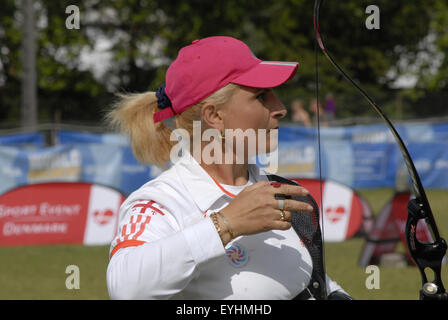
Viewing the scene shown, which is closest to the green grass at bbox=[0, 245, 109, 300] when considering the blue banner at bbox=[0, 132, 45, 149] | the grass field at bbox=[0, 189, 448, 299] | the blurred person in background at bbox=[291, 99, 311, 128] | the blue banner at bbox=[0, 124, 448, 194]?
the grass field at bbox=[0, 189, 448, 299]

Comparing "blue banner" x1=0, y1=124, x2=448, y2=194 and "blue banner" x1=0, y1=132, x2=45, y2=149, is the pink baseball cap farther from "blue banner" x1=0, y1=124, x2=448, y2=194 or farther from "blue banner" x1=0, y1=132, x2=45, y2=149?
"blue banner" x1=0, y1=132, x2=45, y2=149

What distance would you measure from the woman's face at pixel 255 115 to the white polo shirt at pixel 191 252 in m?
0.19

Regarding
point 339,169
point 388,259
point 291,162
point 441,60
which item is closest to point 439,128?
point 339,169

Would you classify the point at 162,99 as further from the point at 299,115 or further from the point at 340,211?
the point at 299,115

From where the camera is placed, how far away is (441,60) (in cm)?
2288

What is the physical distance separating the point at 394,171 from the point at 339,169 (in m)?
1.33

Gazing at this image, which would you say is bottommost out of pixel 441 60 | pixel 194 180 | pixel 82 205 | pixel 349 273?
pixel 349 273

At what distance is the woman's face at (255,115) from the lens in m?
1.97

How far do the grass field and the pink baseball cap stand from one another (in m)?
2.80

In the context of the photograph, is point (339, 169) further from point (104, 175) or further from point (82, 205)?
point (82, 205)

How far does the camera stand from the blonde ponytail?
7.33 feet

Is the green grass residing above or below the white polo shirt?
below

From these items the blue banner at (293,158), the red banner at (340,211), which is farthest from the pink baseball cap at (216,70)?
the red banner at (340,211)

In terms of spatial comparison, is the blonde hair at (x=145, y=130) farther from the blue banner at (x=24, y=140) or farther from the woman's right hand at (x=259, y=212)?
the blue banner at (x=24, y=140)
